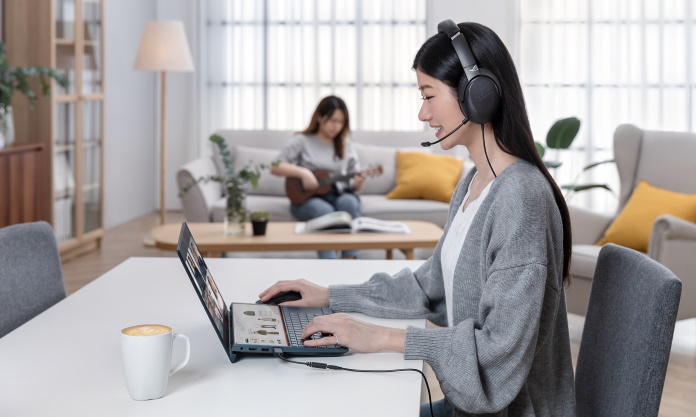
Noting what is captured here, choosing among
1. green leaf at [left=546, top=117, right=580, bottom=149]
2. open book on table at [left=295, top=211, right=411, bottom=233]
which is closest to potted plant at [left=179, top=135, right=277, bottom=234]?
open book on table at [left=295, top=211, right=411, bottom=233]

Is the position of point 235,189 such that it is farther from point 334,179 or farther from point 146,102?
point 146,102

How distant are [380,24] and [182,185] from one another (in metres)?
2.86

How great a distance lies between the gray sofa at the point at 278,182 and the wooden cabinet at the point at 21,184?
828 millimetres

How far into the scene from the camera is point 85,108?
226 inches

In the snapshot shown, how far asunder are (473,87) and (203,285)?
0.53m

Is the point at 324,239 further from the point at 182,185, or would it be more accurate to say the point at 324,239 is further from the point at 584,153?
the point at 584,153

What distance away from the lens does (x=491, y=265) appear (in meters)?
1.33

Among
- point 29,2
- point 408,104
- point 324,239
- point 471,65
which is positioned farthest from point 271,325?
point 408,104

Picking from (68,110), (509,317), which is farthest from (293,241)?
(509,317)

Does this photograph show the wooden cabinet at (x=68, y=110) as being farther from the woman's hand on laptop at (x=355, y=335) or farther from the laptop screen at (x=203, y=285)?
the woman's hand on laptop at (x=355, y=335)

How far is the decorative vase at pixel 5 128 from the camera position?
14.8 ft

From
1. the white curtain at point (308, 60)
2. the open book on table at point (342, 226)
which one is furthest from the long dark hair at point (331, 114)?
the white curtain at point (308, 60)

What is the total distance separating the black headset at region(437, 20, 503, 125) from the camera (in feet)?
4.47

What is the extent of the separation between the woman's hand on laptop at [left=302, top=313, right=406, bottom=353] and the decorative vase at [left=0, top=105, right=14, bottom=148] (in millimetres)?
3639
